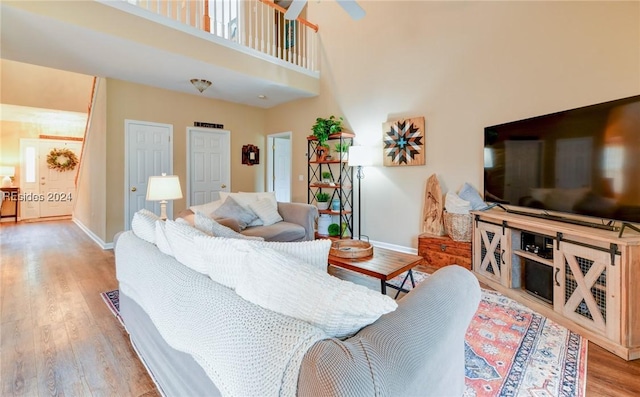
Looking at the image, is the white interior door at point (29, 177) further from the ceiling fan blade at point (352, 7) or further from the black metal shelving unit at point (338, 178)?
the ceiling fan blade at point (352, 7)

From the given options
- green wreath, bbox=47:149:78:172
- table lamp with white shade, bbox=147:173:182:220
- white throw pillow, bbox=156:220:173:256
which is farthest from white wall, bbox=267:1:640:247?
green wreath, bbox=47:149:78:172

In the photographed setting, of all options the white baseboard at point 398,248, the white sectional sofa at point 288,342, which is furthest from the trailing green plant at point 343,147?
the white sectional sofa at point 288,342

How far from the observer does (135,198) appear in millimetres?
4742

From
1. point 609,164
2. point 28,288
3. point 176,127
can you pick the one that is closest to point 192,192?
point 176,127

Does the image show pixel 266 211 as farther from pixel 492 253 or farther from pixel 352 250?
pixel 492 253

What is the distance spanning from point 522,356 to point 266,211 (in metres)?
2.91

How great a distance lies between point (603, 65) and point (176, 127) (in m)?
5.61

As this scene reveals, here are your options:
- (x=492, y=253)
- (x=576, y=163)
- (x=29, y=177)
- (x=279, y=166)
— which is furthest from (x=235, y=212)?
(x=29, y=177)

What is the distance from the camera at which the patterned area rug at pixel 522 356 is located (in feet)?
5.03

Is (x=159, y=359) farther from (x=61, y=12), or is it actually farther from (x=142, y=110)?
(x=142, y=110)

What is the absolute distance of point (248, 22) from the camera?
4922 mm

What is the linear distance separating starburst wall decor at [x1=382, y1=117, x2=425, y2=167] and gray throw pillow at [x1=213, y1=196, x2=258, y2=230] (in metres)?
2.11

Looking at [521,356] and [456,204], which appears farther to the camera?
[456,204]

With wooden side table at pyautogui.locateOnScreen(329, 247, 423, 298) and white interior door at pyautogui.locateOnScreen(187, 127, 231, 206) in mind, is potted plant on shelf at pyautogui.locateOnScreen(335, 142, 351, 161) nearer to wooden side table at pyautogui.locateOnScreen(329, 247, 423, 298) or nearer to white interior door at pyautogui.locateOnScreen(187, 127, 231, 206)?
wooden side table at pyautogui.locateOnScreen(329, 247, 423, 298)
